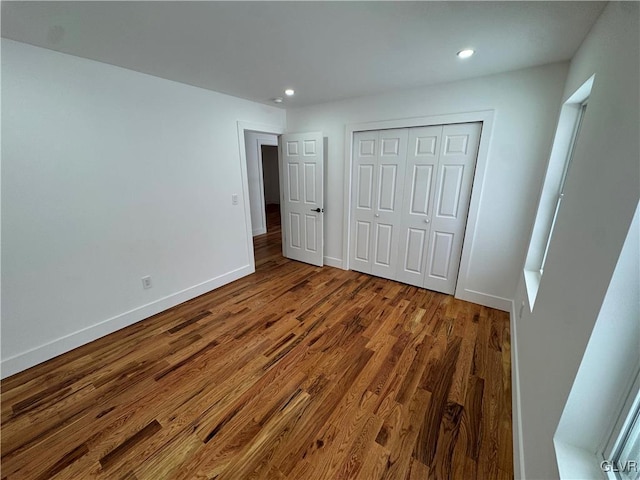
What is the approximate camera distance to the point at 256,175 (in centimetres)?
552

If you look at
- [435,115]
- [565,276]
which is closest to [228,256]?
[435,115]

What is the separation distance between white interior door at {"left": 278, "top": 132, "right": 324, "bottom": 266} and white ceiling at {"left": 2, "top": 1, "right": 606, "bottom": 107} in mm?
1223

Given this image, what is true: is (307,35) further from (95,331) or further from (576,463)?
(95,331)

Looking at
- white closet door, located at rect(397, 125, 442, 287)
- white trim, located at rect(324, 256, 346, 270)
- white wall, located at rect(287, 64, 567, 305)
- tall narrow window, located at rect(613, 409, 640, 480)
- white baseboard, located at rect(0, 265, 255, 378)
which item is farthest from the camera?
white trim, located at rect(324, 256, 346, 270)

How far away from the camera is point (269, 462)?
1307 mm

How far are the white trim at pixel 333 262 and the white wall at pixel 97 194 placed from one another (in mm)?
1727

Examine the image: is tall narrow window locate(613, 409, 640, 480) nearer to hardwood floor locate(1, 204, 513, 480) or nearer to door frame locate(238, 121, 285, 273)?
hardwood floor locate(1, 204, 513, 480)

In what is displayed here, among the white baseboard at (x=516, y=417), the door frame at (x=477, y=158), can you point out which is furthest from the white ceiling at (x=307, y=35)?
the white baseboard at (x=516, y=417)

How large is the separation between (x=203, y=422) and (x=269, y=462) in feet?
1.63

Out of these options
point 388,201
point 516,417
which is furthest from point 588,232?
point 388,201

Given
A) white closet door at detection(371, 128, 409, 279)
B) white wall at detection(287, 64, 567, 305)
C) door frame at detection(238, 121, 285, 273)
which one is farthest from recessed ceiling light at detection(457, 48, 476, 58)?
door frame at detection(238, 121, 285, 273)

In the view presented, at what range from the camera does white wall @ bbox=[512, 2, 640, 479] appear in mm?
767

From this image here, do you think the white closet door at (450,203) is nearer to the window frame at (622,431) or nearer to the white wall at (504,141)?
the white wall at (504,141)

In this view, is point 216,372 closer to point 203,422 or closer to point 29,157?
point 203,422
